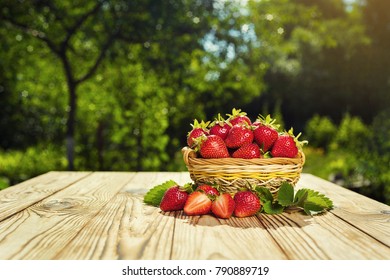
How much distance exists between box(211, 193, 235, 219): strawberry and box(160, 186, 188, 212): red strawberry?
0.13 meters

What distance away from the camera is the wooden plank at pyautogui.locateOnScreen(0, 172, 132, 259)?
1.29 m

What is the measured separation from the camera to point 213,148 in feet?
6.00

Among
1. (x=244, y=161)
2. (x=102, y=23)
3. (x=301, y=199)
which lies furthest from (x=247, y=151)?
(x=102, y=23)

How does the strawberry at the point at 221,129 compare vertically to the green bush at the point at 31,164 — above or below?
above

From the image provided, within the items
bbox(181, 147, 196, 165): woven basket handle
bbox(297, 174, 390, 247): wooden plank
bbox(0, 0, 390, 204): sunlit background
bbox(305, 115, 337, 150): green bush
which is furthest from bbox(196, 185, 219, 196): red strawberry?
bbox(305, 115, 337, 150): green bush

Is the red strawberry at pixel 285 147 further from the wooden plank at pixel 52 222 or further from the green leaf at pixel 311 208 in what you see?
the wooden plank at pixel 52 222

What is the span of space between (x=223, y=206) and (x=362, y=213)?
1.77ft

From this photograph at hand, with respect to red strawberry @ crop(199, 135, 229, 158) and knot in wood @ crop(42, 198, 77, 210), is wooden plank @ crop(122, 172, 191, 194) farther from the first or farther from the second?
red strawberry @ crop(199, 135, 229, 158)

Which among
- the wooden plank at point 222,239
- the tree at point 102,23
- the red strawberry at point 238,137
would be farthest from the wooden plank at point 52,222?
the tree at point 102,23

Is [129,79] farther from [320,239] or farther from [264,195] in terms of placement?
[320,239]

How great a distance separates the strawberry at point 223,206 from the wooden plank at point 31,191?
0.71m

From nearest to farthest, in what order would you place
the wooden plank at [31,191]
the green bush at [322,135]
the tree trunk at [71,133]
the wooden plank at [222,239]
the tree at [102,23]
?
1. the wooden plank at [222,239]
2. the wooden plank at [31,191]
3. the tree at [102,23]
4. the tree trunk at [71,133]
5. the green bush at [322,135]

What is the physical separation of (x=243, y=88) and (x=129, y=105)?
4.57ft

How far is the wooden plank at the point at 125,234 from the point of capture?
1239 millimetres
